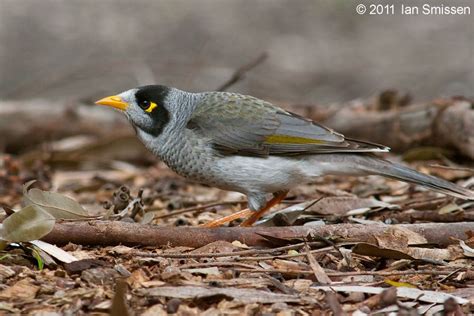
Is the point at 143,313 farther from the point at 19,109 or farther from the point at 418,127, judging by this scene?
Result: the point at 19,109

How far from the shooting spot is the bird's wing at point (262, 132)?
19.6 ft

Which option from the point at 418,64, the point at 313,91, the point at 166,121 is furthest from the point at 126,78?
the point at 166,121

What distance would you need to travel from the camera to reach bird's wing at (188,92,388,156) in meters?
5.96

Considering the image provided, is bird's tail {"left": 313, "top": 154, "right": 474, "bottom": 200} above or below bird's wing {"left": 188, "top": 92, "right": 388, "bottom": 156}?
below

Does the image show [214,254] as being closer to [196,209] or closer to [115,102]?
[196,209]

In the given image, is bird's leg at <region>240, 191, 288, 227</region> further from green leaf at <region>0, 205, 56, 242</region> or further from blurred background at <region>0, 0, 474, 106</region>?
blurred background at <region>0, 0, 474, 106</region>

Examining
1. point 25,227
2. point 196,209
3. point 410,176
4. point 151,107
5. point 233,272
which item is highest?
point 151,107

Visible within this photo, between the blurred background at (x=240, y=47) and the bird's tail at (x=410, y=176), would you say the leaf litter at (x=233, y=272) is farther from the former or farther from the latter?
the blurred background at (x=240, y=47)

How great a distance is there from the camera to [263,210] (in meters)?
6.04

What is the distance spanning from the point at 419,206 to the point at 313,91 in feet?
26.3

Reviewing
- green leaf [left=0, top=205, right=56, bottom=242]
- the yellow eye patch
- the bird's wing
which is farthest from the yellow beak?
green leaf [left=0, top=205, right=56, bottom=242]

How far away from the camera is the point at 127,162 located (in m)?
9.66

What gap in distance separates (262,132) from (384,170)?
3.09 ft

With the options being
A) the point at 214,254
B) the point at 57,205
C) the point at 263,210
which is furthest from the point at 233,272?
the point at 263,210
